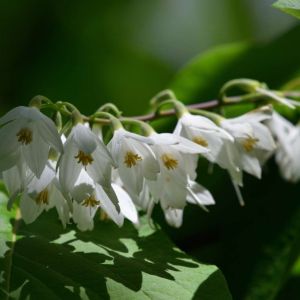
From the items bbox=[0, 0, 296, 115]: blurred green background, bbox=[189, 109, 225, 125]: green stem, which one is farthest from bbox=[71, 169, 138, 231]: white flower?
bbox=[0, 0, 296, 115]: blurred green background

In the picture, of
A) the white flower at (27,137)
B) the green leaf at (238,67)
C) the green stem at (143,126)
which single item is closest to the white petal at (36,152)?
the white flower at (27,137)

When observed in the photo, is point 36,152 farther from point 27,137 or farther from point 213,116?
point 213,116

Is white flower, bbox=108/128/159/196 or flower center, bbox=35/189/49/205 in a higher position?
white flower, bbox=108/128/159/196

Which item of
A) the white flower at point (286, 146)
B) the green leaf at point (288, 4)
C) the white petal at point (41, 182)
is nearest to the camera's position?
the green leaf at point (288, 4)

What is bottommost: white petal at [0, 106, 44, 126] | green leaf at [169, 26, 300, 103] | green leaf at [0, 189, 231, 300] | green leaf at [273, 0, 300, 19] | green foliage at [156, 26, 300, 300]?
green foliage at [156, 26, 300, 300]

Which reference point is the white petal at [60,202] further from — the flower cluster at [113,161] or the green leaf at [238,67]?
the green leaf at [238,67]

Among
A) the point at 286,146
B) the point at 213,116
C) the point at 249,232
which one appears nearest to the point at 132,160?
the point at 213,116

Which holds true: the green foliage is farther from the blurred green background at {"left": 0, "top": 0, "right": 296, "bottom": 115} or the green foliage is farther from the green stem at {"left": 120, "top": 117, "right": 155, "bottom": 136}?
the blurred green background at {"left": 0, "top": 0, "right": 296, "bottom": 115}

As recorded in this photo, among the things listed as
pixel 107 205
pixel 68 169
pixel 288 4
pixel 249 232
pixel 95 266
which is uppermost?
pixel 288 4
